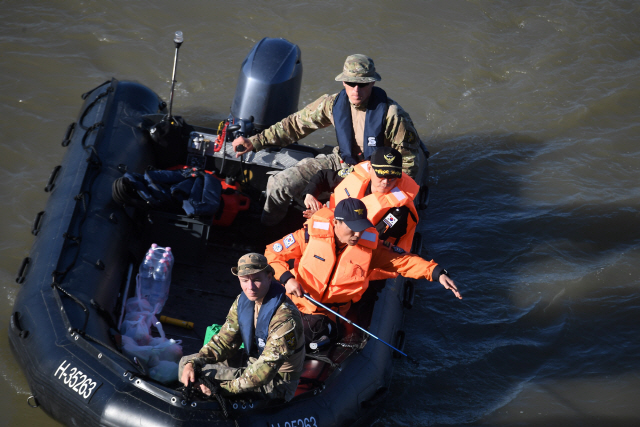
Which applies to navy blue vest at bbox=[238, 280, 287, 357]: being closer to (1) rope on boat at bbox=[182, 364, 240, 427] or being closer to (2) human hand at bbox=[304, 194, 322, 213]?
(1) rope on boat at bbox=[182, 364, 240, 427]

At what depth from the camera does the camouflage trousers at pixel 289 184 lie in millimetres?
4617

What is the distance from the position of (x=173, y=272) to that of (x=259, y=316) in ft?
5.52

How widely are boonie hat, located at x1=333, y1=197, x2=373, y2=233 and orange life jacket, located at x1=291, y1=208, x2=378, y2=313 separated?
5.8 inches

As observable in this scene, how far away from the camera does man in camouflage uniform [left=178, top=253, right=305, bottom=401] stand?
9.66 ft

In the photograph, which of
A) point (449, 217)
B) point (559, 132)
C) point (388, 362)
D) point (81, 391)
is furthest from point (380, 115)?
point (559, 132)

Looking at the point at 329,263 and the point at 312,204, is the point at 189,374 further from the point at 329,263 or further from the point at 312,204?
the point at 312,204

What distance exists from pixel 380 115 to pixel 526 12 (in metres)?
5.20

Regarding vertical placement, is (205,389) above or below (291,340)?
below

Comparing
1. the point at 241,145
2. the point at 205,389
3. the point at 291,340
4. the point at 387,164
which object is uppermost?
the point at 387,164

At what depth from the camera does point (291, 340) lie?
9.73ft

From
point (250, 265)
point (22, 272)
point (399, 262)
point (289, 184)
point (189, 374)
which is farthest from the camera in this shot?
point (289, 184)

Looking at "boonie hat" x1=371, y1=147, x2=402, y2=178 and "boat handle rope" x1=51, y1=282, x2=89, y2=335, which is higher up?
"boonie hat" x1=371, y1=147, x2=402, y2=178

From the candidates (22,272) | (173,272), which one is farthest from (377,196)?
(22,272)

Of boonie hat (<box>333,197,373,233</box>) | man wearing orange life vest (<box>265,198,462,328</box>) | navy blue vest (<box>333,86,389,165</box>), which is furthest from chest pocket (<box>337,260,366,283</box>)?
navy blue vest (<box>333,86,389,165</box>)
